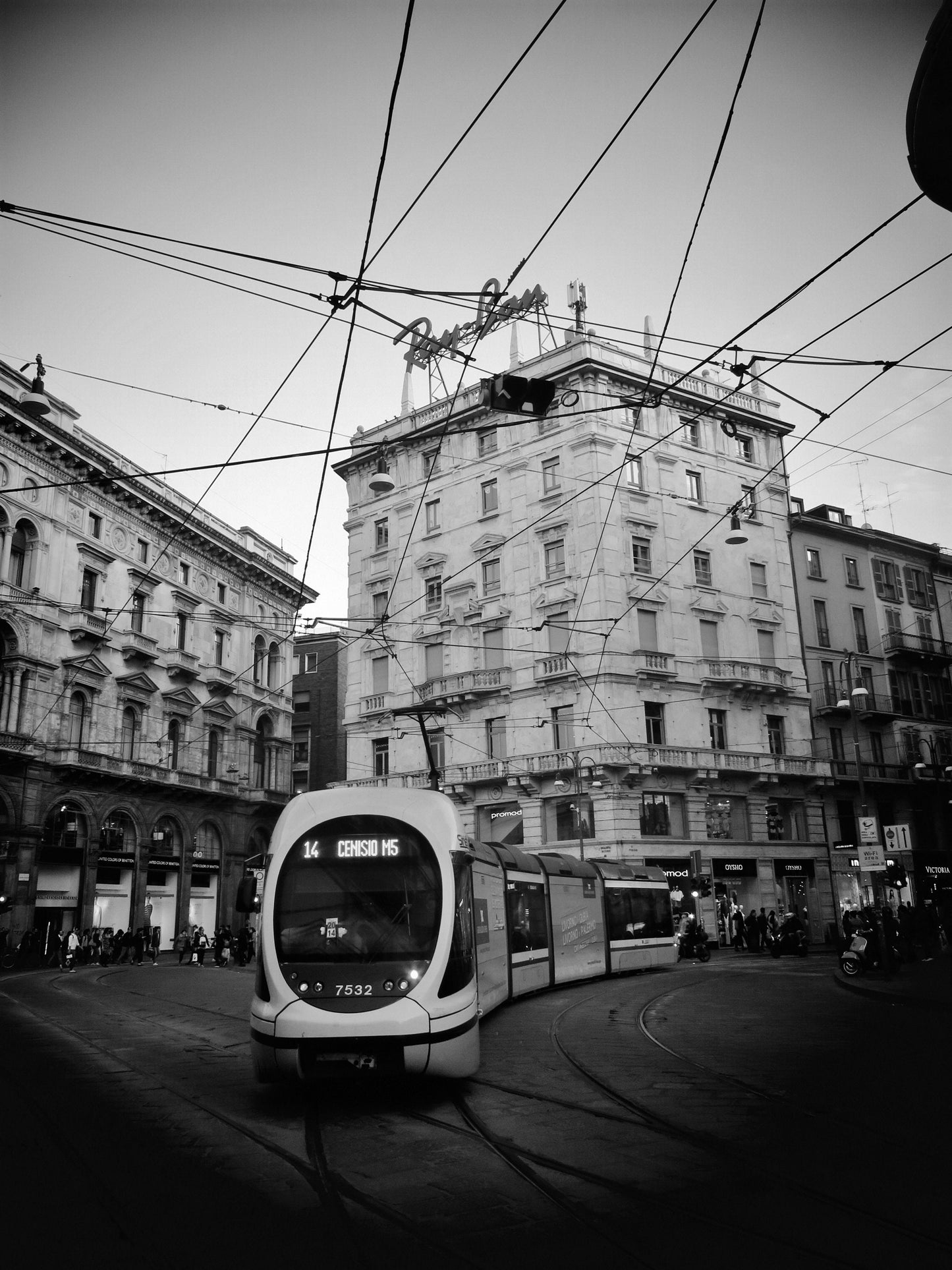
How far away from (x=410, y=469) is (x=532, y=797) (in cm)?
1507

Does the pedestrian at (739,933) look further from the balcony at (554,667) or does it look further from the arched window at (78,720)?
the arched window at (78,720)

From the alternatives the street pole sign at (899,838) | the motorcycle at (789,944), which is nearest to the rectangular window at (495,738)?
the motorcycle at (789,944)

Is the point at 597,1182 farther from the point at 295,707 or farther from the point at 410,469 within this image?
Result: the point at 295,707

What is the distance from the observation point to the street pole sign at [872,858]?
22.5 m

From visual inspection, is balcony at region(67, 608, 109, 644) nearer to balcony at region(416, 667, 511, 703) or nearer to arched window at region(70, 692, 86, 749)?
arched window at region(70, 692, 86, 749)

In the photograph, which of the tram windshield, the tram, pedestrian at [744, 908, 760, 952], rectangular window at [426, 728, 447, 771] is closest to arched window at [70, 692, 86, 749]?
rectangular window at [426, 728, 447, 771]

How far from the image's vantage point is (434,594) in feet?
130

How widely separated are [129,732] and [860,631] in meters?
30.7

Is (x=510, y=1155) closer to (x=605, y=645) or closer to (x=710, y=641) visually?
(x=605, y=645)

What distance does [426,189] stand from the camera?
880 centimetres

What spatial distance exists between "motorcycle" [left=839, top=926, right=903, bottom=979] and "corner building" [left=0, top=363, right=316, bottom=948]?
23346 mm

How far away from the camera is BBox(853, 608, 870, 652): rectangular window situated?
1679 inches

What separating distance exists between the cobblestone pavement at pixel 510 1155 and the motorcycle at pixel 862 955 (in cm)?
768

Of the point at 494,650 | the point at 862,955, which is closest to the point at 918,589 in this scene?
the point at 494,650
